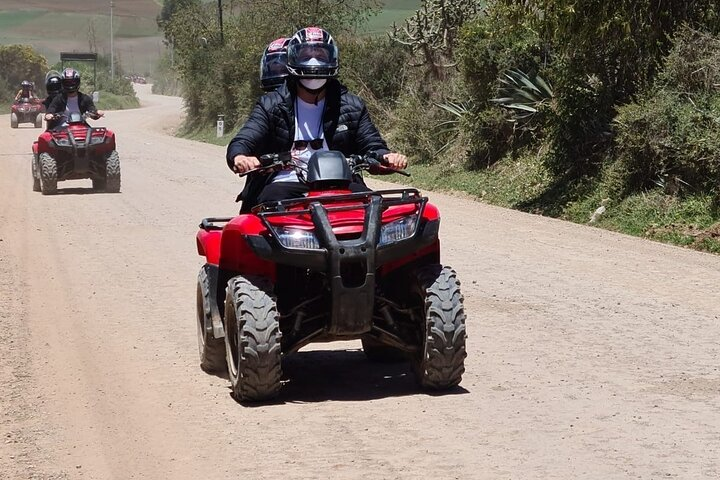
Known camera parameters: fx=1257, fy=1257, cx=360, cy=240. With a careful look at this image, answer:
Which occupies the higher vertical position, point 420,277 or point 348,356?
point 420,277

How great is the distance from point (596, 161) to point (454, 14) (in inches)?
394

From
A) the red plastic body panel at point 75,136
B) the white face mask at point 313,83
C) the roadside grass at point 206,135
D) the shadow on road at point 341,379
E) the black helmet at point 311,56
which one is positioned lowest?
the roadside grass at point 206,135

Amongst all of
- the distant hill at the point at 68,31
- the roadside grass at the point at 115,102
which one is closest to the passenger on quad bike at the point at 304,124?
the roadside grass at the point at 115,102

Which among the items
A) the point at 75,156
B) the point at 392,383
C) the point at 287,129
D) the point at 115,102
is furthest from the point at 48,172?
the point at 115,102

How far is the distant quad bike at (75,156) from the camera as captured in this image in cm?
2023

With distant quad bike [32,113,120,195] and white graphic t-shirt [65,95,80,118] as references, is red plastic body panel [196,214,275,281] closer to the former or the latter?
distant quad bike [32,113,120,195]

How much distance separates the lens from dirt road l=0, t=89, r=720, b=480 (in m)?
5.62

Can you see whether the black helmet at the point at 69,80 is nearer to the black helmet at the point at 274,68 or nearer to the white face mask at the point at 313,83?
the black helmet at the point at 274,68

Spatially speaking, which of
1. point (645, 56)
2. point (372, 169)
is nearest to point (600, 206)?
point (645, 56)

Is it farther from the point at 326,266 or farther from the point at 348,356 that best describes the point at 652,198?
the point at 326,266

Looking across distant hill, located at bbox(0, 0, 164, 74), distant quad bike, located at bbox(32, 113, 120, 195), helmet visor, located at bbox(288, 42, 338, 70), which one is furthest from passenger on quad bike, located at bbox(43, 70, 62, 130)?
distant hill, located at bbox(0, 0, 164, 74)

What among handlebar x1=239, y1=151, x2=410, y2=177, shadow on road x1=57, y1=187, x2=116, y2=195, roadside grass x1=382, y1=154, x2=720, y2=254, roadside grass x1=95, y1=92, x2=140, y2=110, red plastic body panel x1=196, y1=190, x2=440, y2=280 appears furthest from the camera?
roadside grass x1=95, y1=92, x2=140, y2=110

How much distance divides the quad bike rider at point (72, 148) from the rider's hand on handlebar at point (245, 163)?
44.7ft

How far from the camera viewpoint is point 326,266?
6379mm
